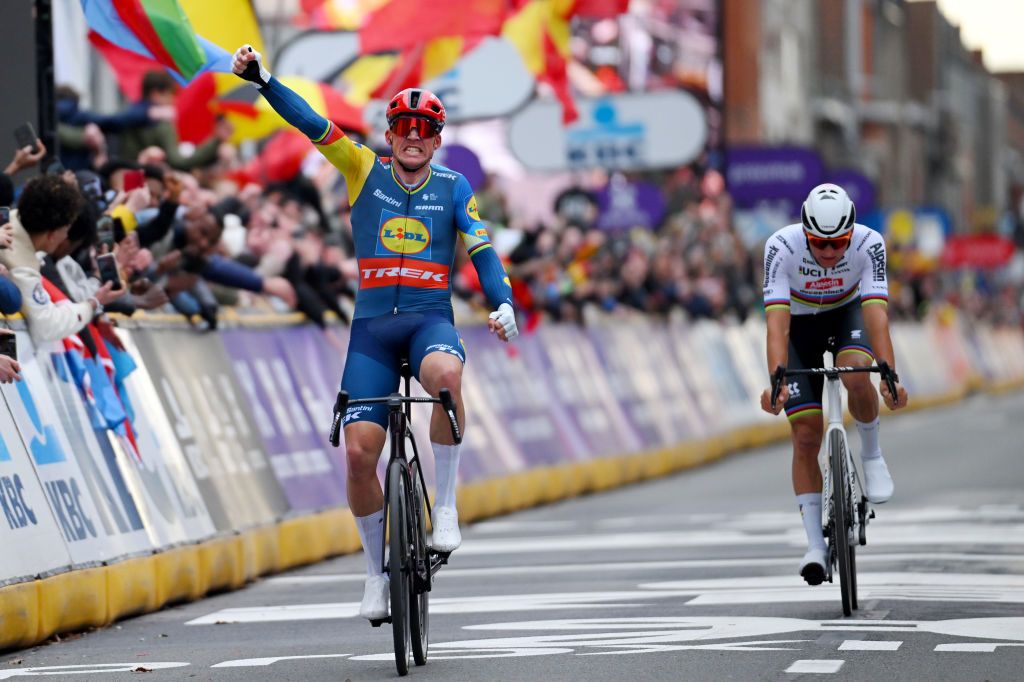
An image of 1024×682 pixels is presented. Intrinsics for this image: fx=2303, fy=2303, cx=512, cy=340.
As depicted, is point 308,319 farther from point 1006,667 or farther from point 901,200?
point 901,200

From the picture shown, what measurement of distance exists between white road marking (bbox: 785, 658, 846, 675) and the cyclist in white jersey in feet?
6.45

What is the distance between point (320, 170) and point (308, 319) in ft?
13.4

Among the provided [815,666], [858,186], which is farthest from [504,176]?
[815,666]

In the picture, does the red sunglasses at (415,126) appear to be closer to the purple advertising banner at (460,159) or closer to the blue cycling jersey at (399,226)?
the blue cycling jersey at (399,226)

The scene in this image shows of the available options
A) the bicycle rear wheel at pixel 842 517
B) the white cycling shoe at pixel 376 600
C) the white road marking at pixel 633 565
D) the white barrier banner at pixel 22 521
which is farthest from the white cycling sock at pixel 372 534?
the white road marking at pixel 633 565

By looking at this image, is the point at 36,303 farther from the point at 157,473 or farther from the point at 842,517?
the point at 842,517

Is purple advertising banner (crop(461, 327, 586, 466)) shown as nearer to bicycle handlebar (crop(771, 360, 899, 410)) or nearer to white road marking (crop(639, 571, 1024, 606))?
white road marking (crop(639, 571, 1024, 606))

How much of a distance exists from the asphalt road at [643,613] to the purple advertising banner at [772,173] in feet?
67.4

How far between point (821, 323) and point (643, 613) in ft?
5.91

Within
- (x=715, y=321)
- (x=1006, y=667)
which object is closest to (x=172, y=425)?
(x=1006, y=667)

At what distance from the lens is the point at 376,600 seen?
9281 mm

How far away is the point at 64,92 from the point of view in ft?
51.8

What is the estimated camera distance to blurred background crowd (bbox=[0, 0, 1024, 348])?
45.8 ft

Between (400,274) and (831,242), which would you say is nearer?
(400,274)
